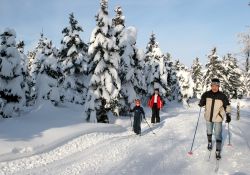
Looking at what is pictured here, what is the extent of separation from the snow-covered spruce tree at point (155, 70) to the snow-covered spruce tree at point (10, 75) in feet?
74.8

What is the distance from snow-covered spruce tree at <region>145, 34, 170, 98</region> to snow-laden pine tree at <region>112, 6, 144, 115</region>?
1384cm

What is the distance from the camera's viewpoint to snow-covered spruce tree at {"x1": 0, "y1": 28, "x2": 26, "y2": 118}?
25.0m

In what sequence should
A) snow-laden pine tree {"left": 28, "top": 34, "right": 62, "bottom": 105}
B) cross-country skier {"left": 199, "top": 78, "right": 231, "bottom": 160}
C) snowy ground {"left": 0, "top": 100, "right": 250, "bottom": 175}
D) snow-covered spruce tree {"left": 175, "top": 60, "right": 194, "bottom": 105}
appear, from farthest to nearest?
1. snow-covered spruce tree {"left": 175, "top": 60, "right": 194, "bottom": 105}
2. snow-laden pine tree {"left": 28, "top": 34, "right": 62, "bottom": 105}
3. cross-country skier {"left": 199, "top": 78, "right": 231, "bottom": 160}
4. snowy ground {"left": 0, "top": 100, "right": 250, "bottom": 175}

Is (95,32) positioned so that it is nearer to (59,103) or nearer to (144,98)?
(59,103)

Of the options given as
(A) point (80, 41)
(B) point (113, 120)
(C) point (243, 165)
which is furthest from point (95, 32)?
(C) point (243, 165)

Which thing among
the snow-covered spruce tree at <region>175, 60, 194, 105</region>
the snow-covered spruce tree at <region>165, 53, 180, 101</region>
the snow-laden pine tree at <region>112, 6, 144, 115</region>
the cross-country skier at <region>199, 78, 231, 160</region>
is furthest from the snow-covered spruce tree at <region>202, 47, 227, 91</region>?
the cross-country skier at <region>199, 78, 231, 160</region>

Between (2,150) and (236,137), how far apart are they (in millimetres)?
9639

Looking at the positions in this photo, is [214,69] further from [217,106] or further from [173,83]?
[217,106]

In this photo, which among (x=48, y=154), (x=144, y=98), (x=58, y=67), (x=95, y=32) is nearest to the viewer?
(x=48, y=154)

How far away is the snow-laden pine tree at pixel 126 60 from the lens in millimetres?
30172

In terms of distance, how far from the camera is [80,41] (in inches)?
1494

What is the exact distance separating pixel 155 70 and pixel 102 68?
21.1 metres

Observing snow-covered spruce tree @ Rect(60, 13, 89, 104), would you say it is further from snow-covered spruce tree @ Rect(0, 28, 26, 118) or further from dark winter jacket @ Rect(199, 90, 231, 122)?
dark winter jacket @ Rect(199, 90, 231, 122)

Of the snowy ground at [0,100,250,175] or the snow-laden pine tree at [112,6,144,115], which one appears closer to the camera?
the snowy ground at [0,100,250,175]
